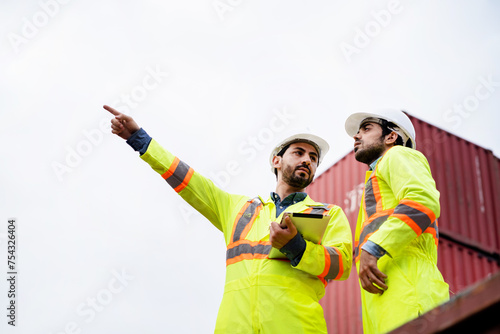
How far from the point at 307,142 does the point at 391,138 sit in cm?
79

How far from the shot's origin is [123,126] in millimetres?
4180

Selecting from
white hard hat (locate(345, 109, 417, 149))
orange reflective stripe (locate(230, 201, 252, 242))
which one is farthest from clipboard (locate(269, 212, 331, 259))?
white hard hat (locate(345, 109, 417, 149))

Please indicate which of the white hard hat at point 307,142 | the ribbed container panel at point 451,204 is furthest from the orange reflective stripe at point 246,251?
the ribbed container panel at point 451,204

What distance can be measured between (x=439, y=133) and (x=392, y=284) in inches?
388

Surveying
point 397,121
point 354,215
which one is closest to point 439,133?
point 354,215

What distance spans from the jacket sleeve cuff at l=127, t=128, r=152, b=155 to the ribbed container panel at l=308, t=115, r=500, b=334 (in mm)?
7521

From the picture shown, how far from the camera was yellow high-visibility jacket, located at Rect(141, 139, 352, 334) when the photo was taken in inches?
138

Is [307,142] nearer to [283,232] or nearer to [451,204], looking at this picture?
[283,232]

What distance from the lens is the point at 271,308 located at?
11.5 feet

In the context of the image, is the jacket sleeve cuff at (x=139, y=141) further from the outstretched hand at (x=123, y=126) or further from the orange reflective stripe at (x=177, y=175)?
the orange reflective stripe at (x=177, y=175)

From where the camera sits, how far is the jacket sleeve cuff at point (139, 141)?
13.5ft

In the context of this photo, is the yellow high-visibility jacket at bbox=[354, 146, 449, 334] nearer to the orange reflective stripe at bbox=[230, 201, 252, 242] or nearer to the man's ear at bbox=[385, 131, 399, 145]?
the man's ear at bbox=[385, 131, 399, 145]

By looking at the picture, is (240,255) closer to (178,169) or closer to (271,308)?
(271,308)

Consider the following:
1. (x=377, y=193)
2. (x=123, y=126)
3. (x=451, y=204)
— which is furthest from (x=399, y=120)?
(x=451, y=204)
